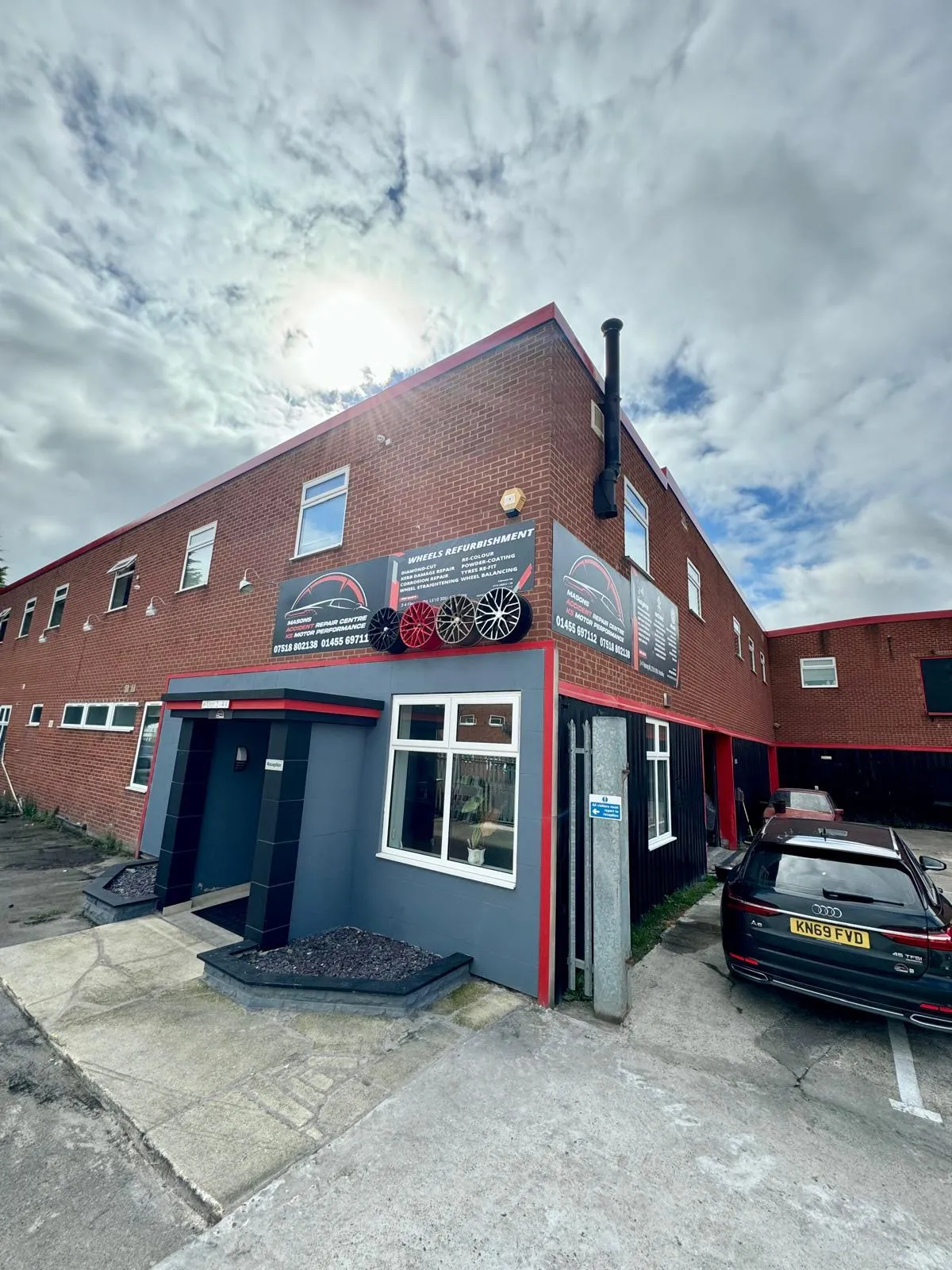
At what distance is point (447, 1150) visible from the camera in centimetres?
281

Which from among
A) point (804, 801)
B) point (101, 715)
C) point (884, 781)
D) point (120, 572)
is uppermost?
point (120, 572)

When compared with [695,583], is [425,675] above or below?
below

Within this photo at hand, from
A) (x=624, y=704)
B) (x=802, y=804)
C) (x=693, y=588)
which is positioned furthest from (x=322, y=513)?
(x=802, y=804)

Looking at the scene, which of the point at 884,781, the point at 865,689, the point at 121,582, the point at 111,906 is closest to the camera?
the point at 111,906

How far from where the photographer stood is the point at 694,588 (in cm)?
1172

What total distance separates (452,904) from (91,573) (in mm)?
14228

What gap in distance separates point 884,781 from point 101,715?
23348mm

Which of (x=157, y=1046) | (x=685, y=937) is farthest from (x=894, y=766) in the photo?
(x=157, y=1046)

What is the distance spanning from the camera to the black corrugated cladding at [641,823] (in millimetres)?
4895

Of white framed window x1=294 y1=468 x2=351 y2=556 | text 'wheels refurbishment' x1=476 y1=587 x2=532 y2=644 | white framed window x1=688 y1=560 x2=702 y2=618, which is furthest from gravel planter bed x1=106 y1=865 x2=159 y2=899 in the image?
white framed window x1=688 y1=560 x2=702 y2=618

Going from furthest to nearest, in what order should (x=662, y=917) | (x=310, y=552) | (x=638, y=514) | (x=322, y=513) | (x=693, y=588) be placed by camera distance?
1. (x=693, y=588)
2. (x=638, y=514)
3. (x=322, y=513)
4. (x=310, y=552)
5. (x=662, y=917)

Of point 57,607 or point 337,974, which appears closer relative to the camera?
point 337,974

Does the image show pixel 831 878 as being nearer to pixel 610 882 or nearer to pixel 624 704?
pixel 610 882

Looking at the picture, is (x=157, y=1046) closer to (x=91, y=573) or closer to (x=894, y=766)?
(x=91, y=573)
